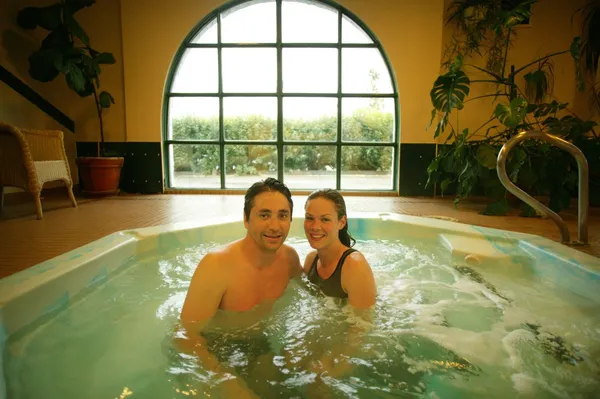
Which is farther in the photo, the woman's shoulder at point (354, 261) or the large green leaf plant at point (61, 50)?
the large green leaf plant at point (61, 50)

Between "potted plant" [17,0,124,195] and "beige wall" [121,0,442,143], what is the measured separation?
2.10 ft

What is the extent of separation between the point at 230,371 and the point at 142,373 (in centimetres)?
34

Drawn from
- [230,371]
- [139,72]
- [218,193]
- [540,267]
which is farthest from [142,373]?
[139,72]

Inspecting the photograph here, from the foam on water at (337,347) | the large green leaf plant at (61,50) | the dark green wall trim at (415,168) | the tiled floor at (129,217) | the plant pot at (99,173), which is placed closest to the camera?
the foam on water at (337,347)

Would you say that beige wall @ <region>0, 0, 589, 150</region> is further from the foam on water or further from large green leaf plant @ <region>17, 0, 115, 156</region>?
the foam on water

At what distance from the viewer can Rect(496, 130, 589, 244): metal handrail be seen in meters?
2.50

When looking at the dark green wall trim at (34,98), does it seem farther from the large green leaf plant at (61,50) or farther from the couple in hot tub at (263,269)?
the couple in hot tub at (263,269)

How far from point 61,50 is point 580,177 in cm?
580

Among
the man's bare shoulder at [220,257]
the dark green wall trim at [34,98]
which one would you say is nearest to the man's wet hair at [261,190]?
the man's bare shoulder at [220,257]

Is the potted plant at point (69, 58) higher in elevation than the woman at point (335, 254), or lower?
higher

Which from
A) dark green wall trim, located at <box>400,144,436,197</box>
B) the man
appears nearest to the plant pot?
dark green wall trim, located at <box>400,144,436,197</box>

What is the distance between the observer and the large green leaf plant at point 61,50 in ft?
16.9

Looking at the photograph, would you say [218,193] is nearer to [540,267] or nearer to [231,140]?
[231,140]

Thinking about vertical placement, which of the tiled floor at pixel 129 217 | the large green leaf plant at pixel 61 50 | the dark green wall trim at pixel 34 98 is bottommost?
the tiled floor at pixel 129 217
